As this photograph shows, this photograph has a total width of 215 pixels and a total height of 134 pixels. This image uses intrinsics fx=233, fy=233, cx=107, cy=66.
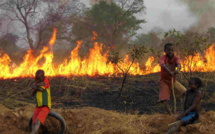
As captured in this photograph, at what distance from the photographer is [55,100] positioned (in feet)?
23.4

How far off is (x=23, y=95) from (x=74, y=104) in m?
2.06

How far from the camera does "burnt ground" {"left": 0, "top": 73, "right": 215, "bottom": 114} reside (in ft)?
21.0

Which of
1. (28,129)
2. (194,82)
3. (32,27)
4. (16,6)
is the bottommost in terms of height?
(28,129)

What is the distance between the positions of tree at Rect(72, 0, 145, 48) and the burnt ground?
39.5ft

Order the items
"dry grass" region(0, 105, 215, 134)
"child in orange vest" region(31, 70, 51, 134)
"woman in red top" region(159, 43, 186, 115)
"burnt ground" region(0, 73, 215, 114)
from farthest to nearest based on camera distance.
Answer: "burnt ground" region(0, 73, 215, 114) < "woman in red top" region(159, 43, 186, 115) < "child in orange vest" region(31, 70, 51, 134) < "dry grass" region(0, 105, 215, 134)

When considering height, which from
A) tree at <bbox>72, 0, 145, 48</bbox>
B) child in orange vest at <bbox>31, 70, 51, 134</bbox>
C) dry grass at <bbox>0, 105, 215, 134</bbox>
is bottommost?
dry grass at <bbox>0, 105, 215, 134</bbox>

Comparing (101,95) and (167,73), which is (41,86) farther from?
(101,95)

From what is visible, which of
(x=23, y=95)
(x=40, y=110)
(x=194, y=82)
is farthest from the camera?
(x=23, y=95)

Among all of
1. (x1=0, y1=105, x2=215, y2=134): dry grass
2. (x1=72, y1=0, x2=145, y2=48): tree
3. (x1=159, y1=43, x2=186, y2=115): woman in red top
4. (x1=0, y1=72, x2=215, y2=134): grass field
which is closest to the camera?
(x1=0, y1=105, x2=215, y2=134): dry grass

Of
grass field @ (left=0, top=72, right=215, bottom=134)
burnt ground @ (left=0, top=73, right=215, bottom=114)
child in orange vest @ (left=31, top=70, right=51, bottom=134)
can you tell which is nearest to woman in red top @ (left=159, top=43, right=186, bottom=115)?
grass field @ (left=0, top=72, right=215, bottom=134)

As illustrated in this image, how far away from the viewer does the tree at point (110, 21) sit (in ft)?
69.6

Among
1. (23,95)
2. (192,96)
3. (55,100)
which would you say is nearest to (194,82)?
(192,96)

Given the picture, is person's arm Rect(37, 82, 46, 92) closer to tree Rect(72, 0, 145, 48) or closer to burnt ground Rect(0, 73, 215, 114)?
burnt ground Rect(0, 73, 215, 114)

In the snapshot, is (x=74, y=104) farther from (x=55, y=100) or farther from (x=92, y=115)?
(x=92, y=115)
